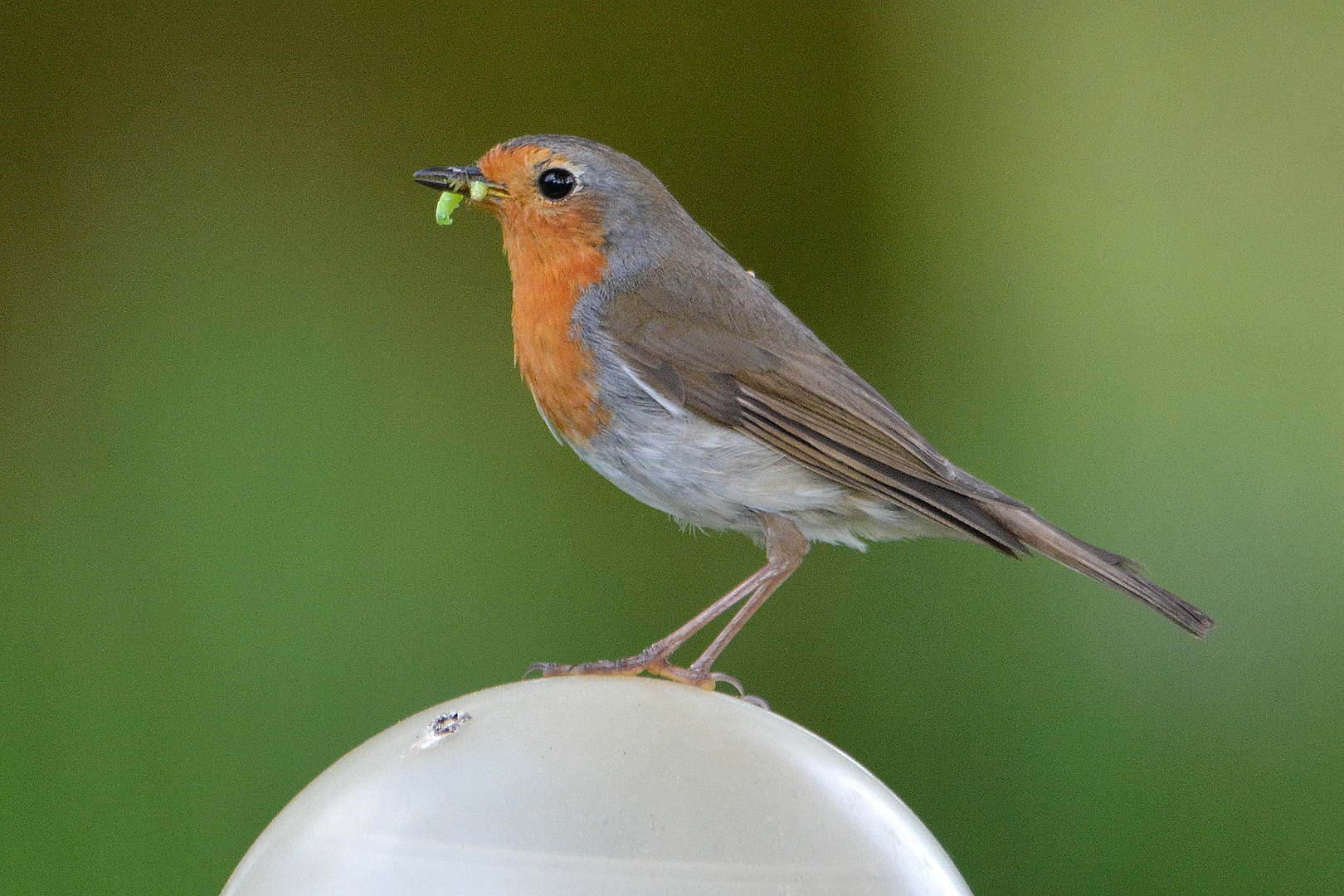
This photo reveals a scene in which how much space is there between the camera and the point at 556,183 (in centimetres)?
208

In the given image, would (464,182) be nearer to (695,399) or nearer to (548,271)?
(548,271)

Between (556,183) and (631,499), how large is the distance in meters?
1.43

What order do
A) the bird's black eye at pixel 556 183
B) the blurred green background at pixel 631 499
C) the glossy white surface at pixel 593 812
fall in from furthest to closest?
the blurred green background at pixel 631 499 → the bird's black eye at pixel 556 183 → the glossy white surface at pixel 593 812

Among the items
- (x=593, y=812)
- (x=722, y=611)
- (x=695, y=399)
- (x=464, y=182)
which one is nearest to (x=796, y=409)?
(x=695, y=399)

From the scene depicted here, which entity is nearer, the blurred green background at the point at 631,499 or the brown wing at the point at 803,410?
the brown wing at the point at 803,410

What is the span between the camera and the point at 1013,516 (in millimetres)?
2016

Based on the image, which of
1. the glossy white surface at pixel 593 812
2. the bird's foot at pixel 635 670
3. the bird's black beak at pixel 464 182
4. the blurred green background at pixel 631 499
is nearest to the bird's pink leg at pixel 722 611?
the bird's foot at pixel 635 670

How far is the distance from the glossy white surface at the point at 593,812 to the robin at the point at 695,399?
66 centimetres

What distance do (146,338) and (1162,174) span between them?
2513mm

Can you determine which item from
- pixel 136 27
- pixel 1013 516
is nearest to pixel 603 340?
pixel 1013 516

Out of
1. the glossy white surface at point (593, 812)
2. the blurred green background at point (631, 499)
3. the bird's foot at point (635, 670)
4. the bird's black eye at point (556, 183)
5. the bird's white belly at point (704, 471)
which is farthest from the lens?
the blurred green background at point (631, 499)

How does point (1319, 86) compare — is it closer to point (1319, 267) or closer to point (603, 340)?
point (1319, 267)

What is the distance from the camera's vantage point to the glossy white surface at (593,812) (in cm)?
106

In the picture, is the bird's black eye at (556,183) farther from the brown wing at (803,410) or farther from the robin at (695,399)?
the brown wing at (803,410)
